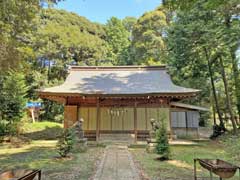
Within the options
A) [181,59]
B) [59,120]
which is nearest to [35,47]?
[59,120]

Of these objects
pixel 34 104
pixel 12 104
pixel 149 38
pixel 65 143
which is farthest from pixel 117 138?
pixel 149 38

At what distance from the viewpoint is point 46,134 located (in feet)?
54.5

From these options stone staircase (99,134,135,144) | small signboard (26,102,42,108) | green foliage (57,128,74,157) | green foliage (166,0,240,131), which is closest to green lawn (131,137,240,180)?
green foliage (57,128,74,157)

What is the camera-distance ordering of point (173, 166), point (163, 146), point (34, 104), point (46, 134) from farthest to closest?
point (34, 104) → point (46, 134) → point (163, 146) → point (173, 166)

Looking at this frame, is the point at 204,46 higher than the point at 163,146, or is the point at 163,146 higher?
the point at 204,46

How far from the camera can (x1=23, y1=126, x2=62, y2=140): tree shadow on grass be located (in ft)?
51.1

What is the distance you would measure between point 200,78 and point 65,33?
1464 centimetres

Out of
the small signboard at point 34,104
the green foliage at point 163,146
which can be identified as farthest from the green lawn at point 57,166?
the small signboard at point 34,104

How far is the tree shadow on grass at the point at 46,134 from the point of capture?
51.1 ft

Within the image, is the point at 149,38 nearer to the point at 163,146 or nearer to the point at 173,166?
the point at 163,146

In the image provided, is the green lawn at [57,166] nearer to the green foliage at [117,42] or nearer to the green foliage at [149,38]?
the green foliage at [149,38]

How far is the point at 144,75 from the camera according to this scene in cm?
1675

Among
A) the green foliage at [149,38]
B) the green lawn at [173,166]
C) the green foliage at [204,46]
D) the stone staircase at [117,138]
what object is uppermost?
the green foliage at [149,38]

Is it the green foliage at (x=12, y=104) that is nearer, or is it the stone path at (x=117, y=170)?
the stone path at (x=117, y=170)
